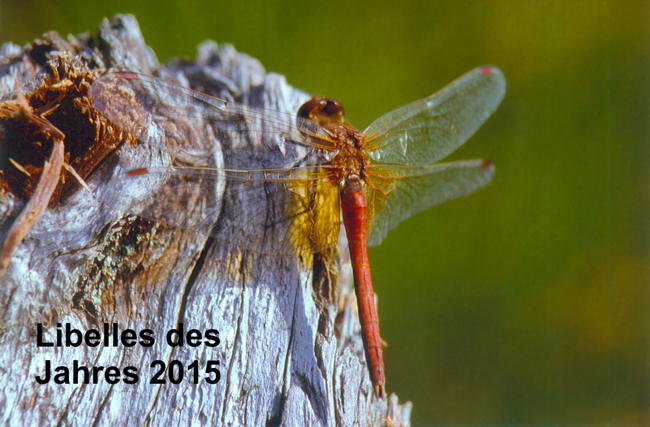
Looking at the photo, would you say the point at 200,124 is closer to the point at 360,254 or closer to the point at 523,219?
the point at 360,254

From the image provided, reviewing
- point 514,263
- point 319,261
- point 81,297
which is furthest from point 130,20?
point 514,263

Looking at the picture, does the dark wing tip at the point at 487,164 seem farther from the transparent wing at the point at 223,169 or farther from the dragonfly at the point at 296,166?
the transparent wing at the point at 223,169

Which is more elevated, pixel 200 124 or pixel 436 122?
pixel 436 122

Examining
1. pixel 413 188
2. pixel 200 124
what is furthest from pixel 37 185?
pixel 413 188

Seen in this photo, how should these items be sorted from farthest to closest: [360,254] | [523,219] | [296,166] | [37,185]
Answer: [523,219] → [360,254] → [296,166] → [37,185]

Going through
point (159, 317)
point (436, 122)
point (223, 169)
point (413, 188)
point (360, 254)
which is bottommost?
point (159, 317)

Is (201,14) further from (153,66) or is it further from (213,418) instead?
(213,418)

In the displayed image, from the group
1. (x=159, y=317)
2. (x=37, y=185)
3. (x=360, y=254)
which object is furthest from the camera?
(x=360, y=254)

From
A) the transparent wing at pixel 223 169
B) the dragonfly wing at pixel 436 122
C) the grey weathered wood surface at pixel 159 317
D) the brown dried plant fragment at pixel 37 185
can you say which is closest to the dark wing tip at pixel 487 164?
the dragonfly wing at pixel 436 122
